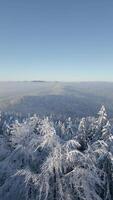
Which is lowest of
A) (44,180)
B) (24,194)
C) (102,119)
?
(102,119)

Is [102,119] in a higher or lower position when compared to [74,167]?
lower

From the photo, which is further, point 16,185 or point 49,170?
point 16,185

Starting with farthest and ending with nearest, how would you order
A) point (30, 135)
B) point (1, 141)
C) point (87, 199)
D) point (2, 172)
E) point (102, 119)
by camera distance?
point (102, 119) → point (1, 141) → point (30, 135) → point (2, 172) → point (87, 199)

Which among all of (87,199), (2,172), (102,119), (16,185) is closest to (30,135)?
(2,172)

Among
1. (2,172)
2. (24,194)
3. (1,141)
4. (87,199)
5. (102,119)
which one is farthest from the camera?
(102,119)

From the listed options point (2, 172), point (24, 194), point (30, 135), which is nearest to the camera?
point (24, 194)

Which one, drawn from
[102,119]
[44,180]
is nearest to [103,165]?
[44,180]

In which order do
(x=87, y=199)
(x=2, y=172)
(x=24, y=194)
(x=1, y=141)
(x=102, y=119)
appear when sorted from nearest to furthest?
(x=87, y=199) → (x=24, y=194) → (x=2, y=172) → (x=1, y=141) → (x=102, y=119)

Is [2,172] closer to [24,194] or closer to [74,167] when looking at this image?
[24,194]

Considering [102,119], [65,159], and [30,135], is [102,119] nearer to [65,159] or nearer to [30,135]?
[30,135]
